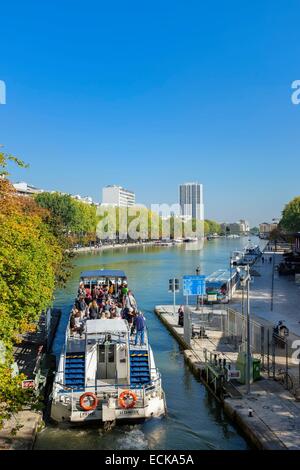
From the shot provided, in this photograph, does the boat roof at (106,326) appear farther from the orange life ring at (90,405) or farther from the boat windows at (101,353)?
the orange life ring at (90,405)

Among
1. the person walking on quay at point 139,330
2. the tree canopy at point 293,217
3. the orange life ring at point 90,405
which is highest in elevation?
the tree canopy at point 293,217

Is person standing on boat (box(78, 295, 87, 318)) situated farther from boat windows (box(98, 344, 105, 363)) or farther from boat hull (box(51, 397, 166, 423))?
boat hull (box(51, 397, 166, 423))

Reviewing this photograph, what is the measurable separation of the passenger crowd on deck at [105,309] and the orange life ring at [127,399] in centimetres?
318

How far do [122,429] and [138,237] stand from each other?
166m

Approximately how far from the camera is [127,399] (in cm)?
1580

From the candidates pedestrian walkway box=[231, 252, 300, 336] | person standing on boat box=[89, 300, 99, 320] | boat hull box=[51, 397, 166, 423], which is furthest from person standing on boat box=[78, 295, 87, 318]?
pedestrian walkway box=[231, 252, 300, 336]

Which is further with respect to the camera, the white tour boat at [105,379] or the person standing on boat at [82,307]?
the person standing on boat at [82,307]

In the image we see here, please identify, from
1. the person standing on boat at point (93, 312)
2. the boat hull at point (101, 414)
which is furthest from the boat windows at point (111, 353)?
the person standing on boat at point (93, 312)

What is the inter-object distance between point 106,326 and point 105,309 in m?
4.85

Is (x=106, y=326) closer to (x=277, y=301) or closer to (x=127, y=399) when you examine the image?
(x=127, y=399)

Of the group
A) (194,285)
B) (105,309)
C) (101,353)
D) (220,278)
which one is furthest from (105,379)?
(220,278)

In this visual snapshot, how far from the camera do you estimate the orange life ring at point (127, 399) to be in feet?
51.8
